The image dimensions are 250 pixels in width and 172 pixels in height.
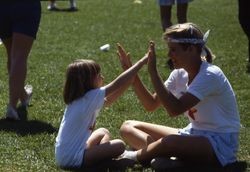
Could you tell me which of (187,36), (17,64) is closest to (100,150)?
(187,36)

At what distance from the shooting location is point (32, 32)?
240 inches

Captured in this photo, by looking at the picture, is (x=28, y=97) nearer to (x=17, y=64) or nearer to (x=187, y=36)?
(x=17, y=64)

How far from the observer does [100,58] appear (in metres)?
9.66

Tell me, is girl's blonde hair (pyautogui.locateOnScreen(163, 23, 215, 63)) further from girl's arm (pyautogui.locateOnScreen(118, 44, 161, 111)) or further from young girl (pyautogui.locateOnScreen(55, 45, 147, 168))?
girl's arm (pyautogui.locateOnScreen(118, 44, 161, 111))

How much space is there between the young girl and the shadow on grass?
42.7 inches

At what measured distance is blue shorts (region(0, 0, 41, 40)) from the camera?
6043 millimetres

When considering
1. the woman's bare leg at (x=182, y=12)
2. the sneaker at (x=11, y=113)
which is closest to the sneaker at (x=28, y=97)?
the sneaker at (x=11, y=113)

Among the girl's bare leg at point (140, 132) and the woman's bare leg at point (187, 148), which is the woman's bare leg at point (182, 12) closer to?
the girl's bare leg at point (140, 132)

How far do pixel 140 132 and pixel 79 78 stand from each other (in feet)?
2.35

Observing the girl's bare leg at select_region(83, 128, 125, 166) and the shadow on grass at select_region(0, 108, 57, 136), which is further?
the shadow on grass at select_region(0, 108, 57, 136)

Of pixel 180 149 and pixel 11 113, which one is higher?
pixel 180 149

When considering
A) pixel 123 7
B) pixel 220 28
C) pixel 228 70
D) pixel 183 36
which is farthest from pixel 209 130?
pixel 123 7

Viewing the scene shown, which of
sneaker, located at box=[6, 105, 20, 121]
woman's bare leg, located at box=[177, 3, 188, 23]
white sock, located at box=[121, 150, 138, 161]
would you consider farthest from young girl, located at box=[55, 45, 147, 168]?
woman's bare leg, located at box=[177, 3, 188, 23]

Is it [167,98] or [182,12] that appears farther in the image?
[182,12]
